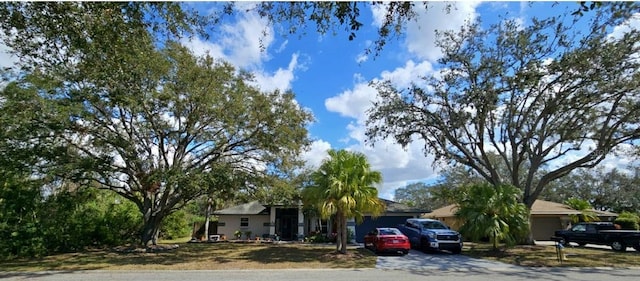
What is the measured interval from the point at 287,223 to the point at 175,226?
1056 cm

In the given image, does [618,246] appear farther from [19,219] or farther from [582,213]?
[19,219]

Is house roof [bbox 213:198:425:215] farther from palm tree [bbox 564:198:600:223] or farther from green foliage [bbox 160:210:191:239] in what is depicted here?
palm tree [bbox 564:198:600:223]

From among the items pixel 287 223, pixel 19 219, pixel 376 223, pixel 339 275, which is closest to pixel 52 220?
pixel 19 219

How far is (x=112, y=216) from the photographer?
22984 mm

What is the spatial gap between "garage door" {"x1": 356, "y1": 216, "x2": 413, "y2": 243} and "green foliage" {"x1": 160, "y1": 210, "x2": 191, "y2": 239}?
15.7 metres

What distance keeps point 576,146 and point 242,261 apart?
70.2 ft

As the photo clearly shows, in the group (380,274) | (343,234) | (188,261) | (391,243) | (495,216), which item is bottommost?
(380,274)

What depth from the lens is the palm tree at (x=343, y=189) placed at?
17.2 m

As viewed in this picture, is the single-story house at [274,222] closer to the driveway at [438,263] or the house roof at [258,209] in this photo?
the house roof at [258,209]

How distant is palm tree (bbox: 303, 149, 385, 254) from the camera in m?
17.2

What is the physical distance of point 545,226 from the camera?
3092 centimetres

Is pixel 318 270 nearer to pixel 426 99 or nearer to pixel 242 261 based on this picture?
pixel 242 261

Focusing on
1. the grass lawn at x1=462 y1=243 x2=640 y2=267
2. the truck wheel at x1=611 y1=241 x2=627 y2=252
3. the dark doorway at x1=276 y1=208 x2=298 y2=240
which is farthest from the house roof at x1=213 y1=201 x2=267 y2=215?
the truck wheel at x1=611 y1=241 x2=627 y2=252

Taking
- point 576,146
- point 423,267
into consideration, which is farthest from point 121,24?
point 576,146
